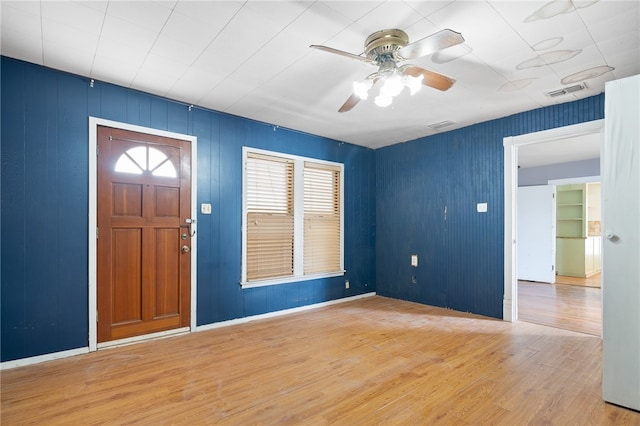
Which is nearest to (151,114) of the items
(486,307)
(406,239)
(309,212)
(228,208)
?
(228,208)

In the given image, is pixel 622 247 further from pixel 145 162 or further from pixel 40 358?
pixel 40 358

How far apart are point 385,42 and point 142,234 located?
118 inches

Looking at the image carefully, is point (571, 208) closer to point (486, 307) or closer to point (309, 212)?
point (486, 307)

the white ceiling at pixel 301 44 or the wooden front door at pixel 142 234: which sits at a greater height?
the white ceiling at pixel 301 44

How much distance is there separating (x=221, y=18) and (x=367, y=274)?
4531 mm

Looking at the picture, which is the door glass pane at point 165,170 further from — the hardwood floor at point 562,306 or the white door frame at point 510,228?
the hardwood floor at point 562,306

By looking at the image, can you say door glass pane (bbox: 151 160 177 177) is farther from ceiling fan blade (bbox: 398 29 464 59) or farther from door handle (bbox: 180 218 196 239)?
ceiling fan blade (bbox: 398 29 464 59)

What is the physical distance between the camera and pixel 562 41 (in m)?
2.48

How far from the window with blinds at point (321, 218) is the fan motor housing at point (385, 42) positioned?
2629 millimetres

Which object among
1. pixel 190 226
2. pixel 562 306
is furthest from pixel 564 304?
pixel 190 226

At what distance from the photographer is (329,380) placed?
2594 mm

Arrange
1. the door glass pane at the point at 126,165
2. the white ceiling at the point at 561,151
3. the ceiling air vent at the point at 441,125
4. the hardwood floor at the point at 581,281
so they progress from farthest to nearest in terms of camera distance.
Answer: the hardwood floor at the point at 581,281, the white ceiling at the point at 561,151, the ceiling air vent at the point at 441,125, the door glass pane at the point at 126,165

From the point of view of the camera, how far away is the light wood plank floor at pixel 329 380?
212cm

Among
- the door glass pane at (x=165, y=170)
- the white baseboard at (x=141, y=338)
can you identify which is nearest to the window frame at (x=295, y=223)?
the white baseboard at (x=141, y=338)
